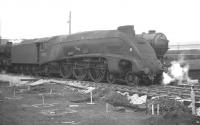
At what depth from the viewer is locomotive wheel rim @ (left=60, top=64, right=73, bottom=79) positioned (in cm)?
1792

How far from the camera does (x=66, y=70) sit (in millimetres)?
18375

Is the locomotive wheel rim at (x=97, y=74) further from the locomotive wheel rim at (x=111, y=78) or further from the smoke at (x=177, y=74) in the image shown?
the smoke at (x=177, y=74)

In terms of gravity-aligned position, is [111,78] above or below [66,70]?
below

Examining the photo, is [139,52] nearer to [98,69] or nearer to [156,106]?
A: [98,69]

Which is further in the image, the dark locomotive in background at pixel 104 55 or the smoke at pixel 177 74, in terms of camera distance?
the smoke at pixel 177 74

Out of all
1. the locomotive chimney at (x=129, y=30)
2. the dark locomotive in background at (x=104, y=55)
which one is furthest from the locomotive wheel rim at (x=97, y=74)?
the locomotive chimney at (x=129, y=30)

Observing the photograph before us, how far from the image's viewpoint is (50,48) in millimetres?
19812

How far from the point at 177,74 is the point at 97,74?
13.6ft

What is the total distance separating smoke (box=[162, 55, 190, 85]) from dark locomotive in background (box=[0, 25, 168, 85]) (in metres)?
0.55

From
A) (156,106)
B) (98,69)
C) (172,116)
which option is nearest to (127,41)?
(98,69)

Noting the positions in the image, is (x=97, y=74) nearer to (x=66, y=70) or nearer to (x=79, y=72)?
(x=79, y=72)

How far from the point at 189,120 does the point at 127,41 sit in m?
7.95

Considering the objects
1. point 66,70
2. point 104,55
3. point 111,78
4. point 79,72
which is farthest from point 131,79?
point 66,70

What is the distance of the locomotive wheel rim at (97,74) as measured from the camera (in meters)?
A: 15.5
